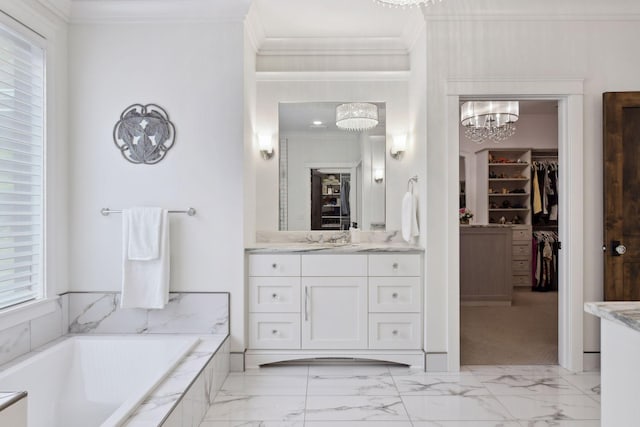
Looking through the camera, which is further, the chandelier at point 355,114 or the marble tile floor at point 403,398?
the chandelier at point 355,114

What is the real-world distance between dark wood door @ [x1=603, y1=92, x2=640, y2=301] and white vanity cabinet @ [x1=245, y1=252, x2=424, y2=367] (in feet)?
4.36

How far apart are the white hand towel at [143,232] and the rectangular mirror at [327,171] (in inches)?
44.1

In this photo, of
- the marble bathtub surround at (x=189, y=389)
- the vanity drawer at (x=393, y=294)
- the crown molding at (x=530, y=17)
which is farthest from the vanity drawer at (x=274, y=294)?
the crown molding at (x=530, y=17)

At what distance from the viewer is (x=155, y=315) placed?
2.93m

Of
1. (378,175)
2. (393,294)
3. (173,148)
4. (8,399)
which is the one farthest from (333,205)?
(8,399)

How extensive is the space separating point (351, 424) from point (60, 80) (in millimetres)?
2884

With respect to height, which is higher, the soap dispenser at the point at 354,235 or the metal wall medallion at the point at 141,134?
the metal wall medallion at the point at 141,134

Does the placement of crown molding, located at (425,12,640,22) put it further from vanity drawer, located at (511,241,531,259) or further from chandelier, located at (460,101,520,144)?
vanity drawer, located at (511,241,531,259)

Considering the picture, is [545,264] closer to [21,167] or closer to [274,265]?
[274,265]

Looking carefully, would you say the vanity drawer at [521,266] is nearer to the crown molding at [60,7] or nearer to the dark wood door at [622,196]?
the dark wood door at [622,196]

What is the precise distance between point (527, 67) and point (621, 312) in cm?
230

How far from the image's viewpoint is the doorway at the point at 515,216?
506 centimetres

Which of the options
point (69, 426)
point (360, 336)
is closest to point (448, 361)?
point (360, 336)

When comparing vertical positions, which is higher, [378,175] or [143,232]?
[378,175]
